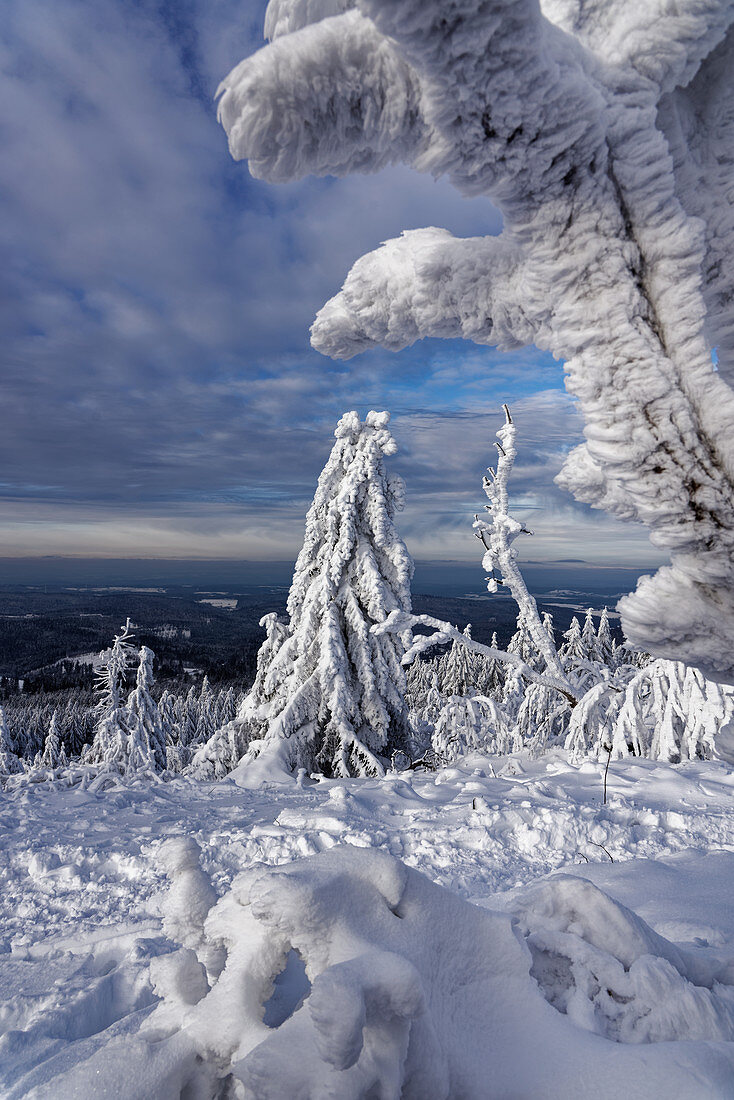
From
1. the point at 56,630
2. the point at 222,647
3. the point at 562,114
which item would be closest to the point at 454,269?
the point at 562,114

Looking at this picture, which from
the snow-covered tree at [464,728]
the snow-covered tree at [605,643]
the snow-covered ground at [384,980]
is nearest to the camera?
the snow-covered ground at [384,980]

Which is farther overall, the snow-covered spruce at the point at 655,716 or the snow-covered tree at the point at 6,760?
the snow-covered tree at the point at 6,760

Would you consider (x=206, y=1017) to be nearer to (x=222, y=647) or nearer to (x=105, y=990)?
(x=105, y=990)

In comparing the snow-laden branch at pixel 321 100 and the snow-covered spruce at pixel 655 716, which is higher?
the snow-laden branch at pixel 321 100

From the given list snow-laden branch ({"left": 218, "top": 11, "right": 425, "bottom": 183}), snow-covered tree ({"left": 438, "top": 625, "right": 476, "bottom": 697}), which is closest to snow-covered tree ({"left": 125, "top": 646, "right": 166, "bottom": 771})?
snow-covered tree ({"left": 438, "top": 625, "right": 476, "bottom": 697})

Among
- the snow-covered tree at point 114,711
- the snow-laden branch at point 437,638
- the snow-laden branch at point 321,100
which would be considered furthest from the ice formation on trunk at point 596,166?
the snow-covered tree at point 114,711

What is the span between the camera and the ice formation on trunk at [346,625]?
12.0m

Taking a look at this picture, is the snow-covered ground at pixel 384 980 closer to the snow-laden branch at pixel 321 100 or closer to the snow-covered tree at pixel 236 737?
the snow-laden branch at pixel 321 100

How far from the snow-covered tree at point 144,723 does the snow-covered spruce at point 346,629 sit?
8730mm

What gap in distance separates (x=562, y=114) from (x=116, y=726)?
23.2m

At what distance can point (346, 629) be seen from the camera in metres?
12.8

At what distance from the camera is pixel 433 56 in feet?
3.38

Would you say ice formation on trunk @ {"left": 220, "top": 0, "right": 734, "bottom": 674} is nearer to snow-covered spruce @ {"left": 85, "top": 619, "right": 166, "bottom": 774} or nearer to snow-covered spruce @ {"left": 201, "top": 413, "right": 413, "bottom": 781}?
snow-covered spruce @ {"left": 201, "top": 413, "right": 413, "bottom": 781}

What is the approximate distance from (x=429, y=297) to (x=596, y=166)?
1.80 feet
